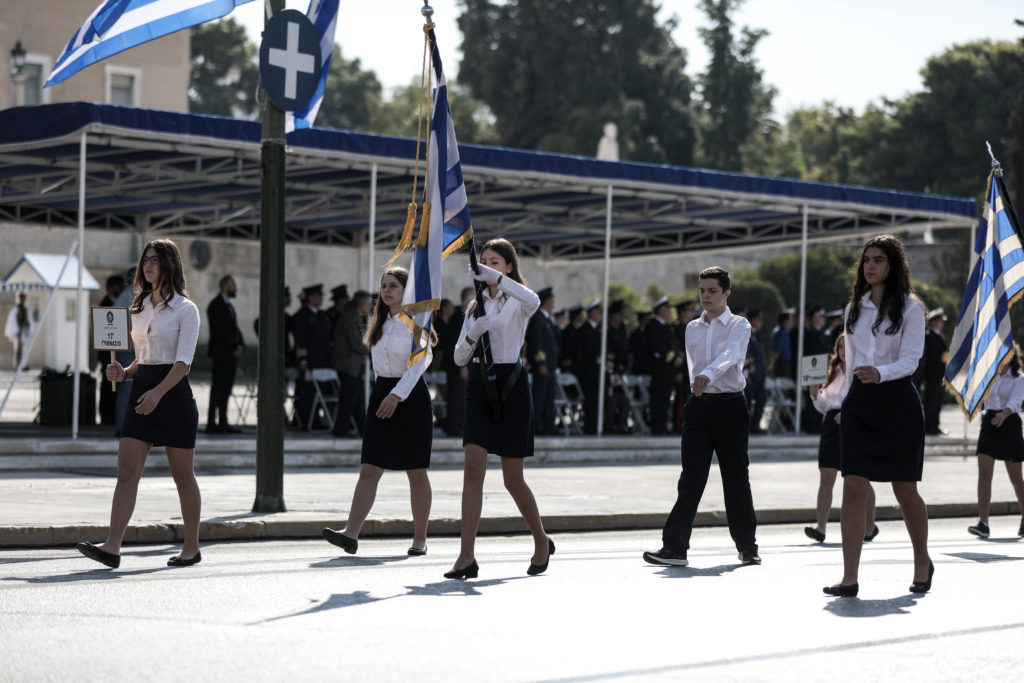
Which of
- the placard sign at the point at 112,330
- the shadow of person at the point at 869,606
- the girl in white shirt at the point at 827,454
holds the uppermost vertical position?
the placard sign at the point at 112,330

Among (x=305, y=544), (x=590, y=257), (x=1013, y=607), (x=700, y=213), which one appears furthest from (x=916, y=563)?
(x=590, y=257)

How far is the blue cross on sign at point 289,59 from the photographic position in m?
11.3

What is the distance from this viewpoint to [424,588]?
8.21m

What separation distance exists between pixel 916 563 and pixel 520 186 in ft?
39.3

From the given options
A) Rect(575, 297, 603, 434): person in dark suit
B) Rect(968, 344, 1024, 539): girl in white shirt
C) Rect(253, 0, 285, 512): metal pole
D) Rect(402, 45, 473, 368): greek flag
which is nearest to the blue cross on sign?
Rect(253, 0, 285, 512): metal pole

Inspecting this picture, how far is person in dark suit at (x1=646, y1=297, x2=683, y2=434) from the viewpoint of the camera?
20.7 m

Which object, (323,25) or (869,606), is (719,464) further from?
(323,25)

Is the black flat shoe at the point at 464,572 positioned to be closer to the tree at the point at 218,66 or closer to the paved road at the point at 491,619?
the paved road at the point at 491,619

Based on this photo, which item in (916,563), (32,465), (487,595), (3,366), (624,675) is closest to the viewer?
(624,675)

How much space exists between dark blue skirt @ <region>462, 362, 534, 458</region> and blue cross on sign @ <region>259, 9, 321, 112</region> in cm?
373

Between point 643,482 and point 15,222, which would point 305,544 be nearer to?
point 643,482

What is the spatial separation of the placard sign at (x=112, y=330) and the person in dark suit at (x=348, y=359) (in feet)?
21.3

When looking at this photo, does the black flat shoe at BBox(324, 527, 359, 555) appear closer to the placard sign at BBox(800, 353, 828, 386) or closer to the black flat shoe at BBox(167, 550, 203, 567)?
the black flat shoe at BBox(167, 550, 203, 567)

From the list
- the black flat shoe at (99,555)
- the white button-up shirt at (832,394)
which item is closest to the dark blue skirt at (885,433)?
the white button-up shirt at (832,394)
